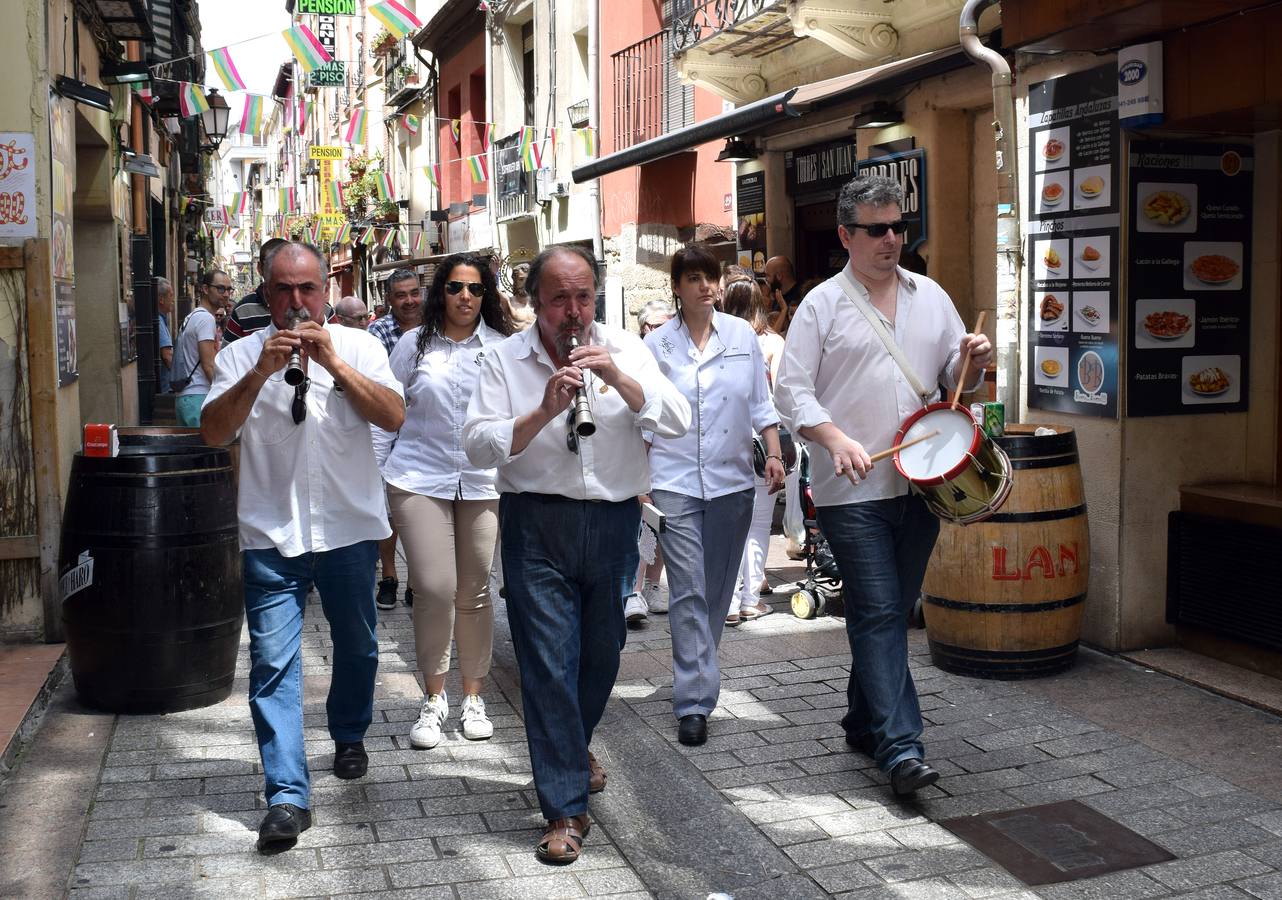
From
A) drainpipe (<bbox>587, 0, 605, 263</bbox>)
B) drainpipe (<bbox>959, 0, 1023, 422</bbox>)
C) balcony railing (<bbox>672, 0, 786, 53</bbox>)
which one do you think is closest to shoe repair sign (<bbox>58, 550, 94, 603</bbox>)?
drainpipe (<bbox>959, 0, 1023, 422</bbox>)

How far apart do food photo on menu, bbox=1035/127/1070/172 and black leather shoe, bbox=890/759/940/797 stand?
3.40m

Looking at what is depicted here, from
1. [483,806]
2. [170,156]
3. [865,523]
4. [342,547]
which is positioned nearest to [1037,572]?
[865,523]

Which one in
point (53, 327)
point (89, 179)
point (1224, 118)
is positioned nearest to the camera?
point (1224, 118)

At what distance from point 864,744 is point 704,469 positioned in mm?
1276

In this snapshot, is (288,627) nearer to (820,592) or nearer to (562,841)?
(562,841)

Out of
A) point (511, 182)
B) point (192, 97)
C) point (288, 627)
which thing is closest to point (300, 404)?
point (288, 627)

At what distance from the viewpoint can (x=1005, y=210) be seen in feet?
22.8

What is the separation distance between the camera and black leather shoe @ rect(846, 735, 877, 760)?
16.8ft

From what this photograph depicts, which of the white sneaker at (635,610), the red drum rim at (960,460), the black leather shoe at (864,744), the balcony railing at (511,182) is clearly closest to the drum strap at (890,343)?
the red drum rim at (960,460)

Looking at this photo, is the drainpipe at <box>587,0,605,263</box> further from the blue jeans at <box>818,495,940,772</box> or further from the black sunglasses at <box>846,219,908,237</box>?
the blue jeans at <box>818,495,940,772</box>

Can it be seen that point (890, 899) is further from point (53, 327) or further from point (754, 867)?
point (53, 327)

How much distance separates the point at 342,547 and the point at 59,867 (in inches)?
51.3

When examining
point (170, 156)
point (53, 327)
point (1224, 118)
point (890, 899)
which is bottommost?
point (890, 899)

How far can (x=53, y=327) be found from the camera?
699cm
